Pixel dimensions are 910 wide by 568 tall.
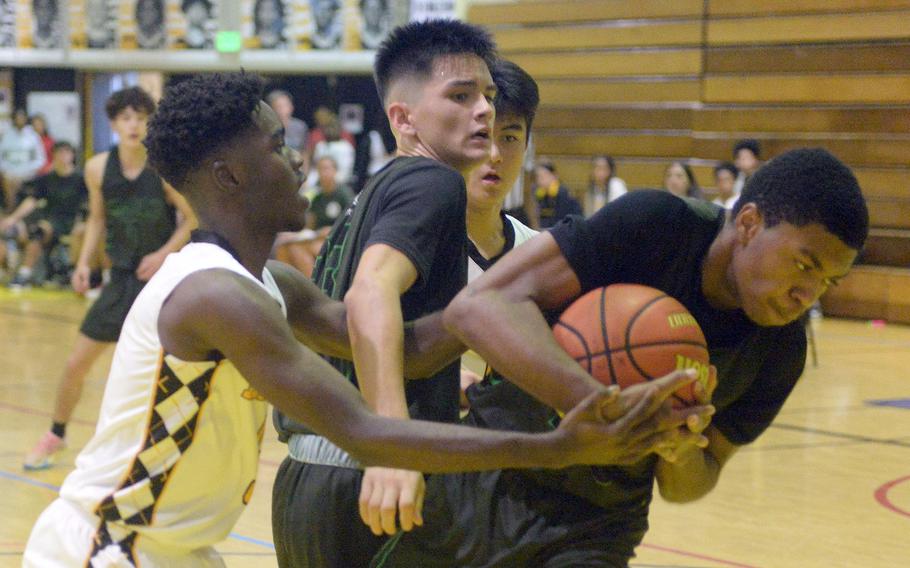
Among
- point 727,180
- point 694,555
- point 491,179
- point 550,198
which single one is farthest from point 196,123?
point 550,198

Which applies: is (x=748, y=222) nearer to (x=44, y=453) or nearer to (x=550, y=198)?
(x=44, y=453)

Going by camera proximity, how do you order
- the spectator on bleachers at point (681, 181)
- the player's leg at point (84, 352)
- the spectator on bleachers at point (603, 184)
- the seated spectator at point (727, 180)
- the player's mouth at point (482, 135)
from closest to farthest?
the player's mouth at point (482, 135) → the player's leg at point (84, 352) → the seated spectator at point (727, 180) → the spectator on bleachers at point (681, 181) → the spectator on bleachers at point (603, 184)

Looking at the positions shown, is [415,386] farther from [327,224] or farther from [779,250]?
[327,224]

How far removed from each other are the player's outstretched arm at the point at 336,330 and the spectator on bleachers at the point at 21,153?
16123mm

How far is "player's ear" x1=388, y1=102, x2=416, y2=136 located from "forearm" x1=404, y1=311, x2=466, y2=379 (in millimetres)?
544

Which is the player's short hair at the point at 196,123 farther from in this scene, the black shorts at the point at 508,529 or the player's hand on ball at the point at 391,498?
the black shorts at the point at 508,529

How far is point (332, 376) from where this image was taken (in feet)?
7.45

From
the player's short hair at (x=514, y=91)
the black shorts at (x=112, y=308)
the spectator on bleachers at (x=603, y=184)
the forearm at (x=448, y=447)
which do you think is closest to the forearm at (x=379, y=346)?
the forearm at (x=448, y=447)

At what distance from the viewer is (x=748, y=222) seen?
251 cm

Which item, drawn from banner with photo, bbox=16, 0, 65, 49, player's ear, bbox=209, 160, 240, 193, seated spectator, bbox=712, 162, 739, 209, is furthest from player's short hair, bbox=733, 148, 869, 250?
banner with photo, bbox=16, 0, 65, 49

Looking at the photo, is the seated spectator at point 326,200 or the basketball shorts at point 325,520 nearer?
the basketball shorts at point 325,520

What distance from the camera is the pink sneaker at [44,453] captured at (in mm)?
6273

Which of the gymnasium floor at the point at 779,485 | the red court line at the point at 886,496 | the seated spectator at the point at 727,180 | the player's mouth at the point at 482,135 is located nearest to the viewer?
the player's mouth at the point at 482,135

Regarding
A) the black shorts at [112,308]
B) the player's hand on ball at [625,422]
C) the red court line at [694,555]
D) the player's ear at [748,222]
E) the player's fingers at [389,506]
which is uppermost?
the player's ear at [748,222]
